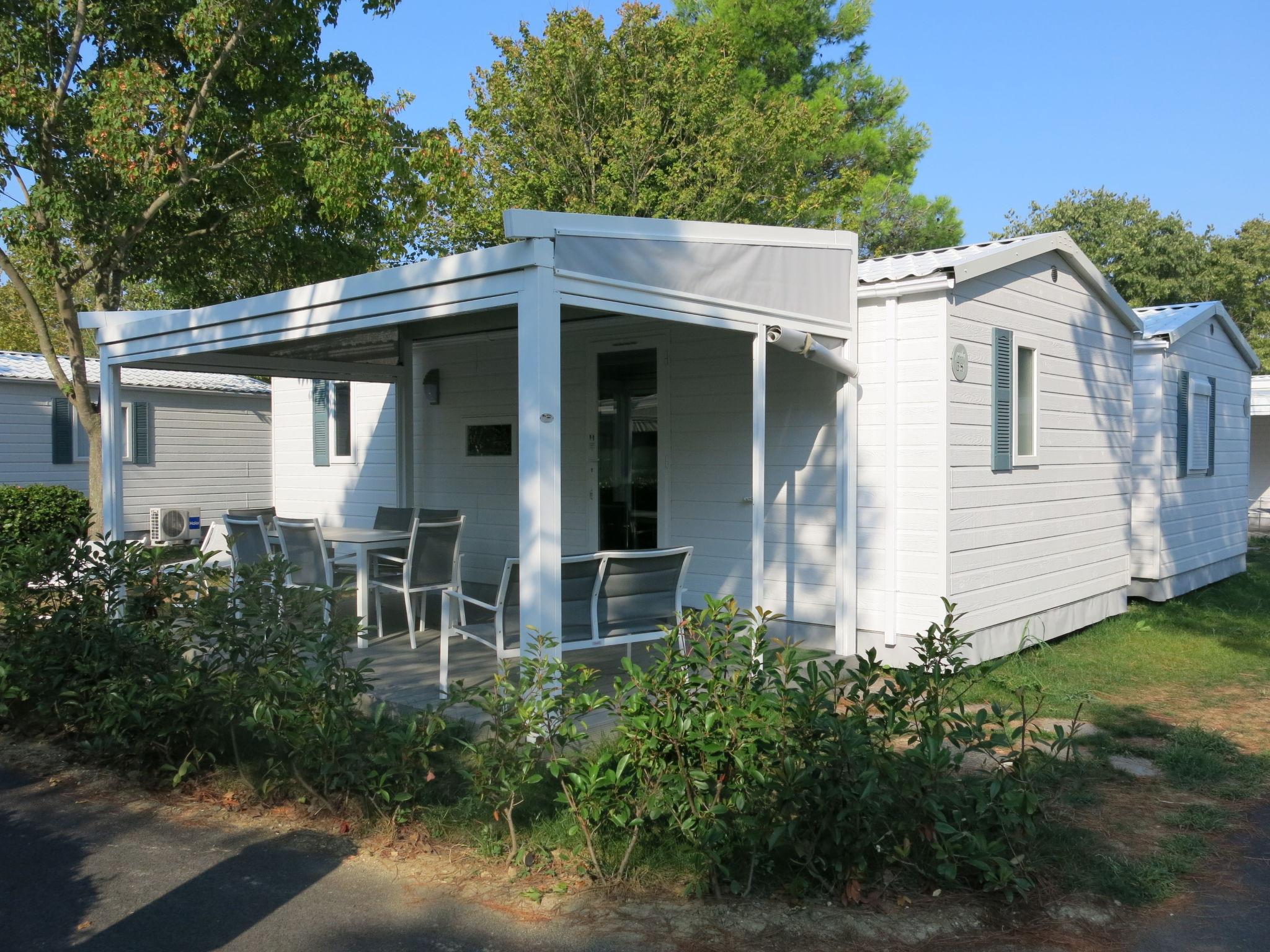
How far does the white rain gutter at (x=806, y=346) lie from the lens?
599 cm

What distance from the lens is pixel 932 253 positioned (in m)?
7.52

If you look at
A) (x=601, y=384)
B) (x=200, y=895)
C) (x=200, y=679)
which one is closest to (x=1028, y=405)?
(x=601, y=384)

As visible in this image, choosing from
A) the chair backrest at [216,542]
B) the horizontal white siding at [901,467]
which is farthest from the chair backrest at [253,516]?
the horizontal white siding at [901,467]

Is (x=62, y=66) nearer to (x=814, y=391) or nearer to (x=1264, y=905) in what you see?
(x=814, y=391)

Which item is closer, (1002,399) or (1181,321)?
(1002,399)

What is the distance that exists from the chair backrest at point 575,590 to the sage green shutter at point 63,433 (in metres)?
14.4

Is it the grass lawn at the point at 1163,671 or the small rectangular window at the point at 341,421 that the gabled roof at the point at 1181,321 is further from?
the small rectangular window at the point at 341,421

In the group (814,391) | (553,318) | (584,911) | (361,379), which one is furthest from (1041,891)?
(361,379)

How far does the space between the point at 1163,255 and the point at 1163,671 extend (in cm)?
2733

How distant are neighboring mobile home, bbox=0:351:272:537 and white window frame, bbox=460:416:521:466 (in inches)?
271

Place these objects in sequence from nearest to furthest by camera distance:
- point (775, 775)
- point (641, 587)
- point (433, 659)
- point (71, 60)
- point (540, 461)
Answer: point (775, 775) → point (540, 461) → point (641, 587) → point (433, 659) → point (71, 60)

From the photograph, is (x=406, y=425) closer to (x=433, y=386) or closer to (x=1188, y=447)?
(x=433, y=386)

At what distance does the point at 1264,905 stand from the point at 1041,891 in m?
0.81

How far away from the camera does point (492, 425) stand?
9.97m
